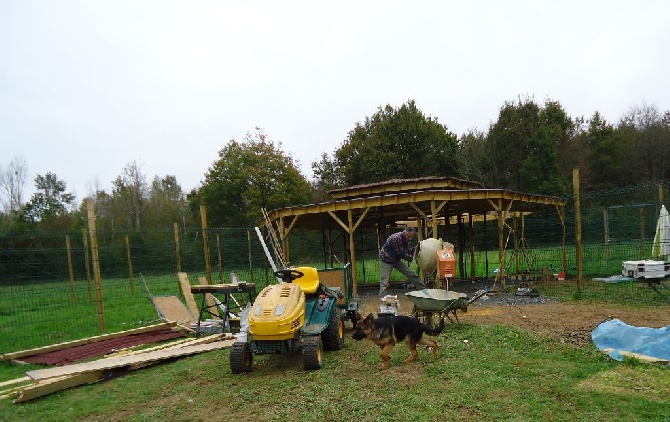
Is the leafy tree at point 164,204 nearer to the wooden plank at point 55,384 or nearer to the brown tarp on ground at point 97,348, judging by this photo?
the brown tarp on ground at point 97,348

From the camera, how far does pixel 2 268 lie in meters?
9.55

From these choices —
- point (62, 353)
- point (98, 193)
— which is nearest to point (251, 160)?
point (98, 193)

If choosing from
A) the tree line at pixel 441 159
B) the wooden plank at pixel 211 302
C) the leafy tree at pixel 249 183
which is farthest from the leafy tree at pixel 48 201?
the wooden plank at pixel 211 302

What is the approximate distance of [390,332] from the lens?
17.8 ft

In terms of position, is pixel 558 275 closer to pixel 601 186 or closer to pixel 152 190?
pixel 601 186

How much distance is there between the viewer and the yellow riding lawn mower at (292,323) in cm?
534

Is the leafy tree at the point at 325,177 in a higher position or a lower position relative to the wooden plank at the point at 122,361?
higher

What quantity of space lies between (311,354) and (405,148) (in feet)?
98.0

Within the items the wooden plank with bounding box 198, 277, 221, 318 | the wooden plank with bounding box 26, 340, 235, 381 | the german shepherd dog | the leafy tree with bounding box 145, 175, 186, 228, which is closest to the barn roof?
the wooden plank with bounding box 198, 277, 221, 318

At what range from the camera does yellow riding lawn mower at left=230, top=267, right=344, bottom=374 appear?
5344 mm

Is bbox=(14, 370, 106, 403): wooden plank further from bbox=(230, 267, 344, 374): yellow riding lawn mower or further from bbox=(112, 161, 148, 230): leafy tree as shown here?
bbox=(112, 161, 148, 230): leafy tree

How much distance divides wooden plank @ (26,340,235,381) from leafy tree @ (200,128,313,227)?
25.6m

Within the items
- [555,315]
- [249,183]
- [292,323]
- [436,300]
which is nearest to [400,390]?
[292,323]

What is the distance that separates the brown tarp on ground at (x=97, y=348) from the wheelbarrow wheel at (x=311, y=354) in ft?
13.0
